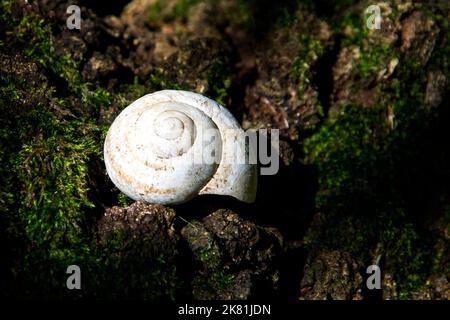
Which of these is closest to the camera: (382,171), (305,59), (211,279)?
(211,279)

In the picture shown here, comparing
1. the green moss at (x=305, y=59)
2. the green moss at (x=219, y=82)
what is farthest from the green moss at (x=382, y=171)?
the green moss at (x=219, y=82)

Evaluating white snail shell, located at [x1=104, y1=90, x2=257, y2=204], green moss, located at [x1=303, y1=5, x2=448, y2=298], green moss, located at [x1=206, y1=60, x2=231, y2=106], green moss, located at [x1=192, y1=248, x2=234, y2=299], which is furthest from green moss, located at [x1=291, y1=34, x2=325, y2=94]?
green moss, located at [x1=192, y1=248, x2=234, y2=299]

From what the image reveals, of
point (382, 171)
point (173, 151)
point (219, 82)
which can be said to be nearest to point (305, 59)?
point (219, 82)

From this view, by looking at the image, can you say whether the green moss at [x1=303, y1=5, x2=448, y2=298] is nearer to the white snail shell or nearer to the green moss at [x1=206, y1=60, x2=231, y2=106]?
the green moss at [x1=206, y1=60, x2=231, y2=106]

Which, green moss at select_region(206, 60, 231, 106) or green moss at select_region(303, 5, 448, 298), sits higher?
green moss at select_region(206, 60, 231, 106)

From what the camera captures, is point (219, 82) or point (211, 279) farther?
point (219, 82)

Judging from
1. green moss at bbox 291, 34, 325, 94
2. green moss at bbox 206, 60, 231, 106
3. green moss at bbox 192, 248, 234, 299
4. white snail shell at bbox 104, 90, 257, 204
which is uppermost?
green moss at bbox 291, 34, 325, 94

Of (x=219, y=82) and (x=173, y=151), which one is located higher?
(x=219, y=82)

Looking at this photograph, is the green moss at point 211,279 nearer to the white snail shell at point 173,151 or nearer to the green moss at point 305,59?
the white snail shell at point 173,151

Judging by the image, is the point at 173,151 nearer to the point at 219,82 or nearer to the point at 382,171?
the point at 219,82
